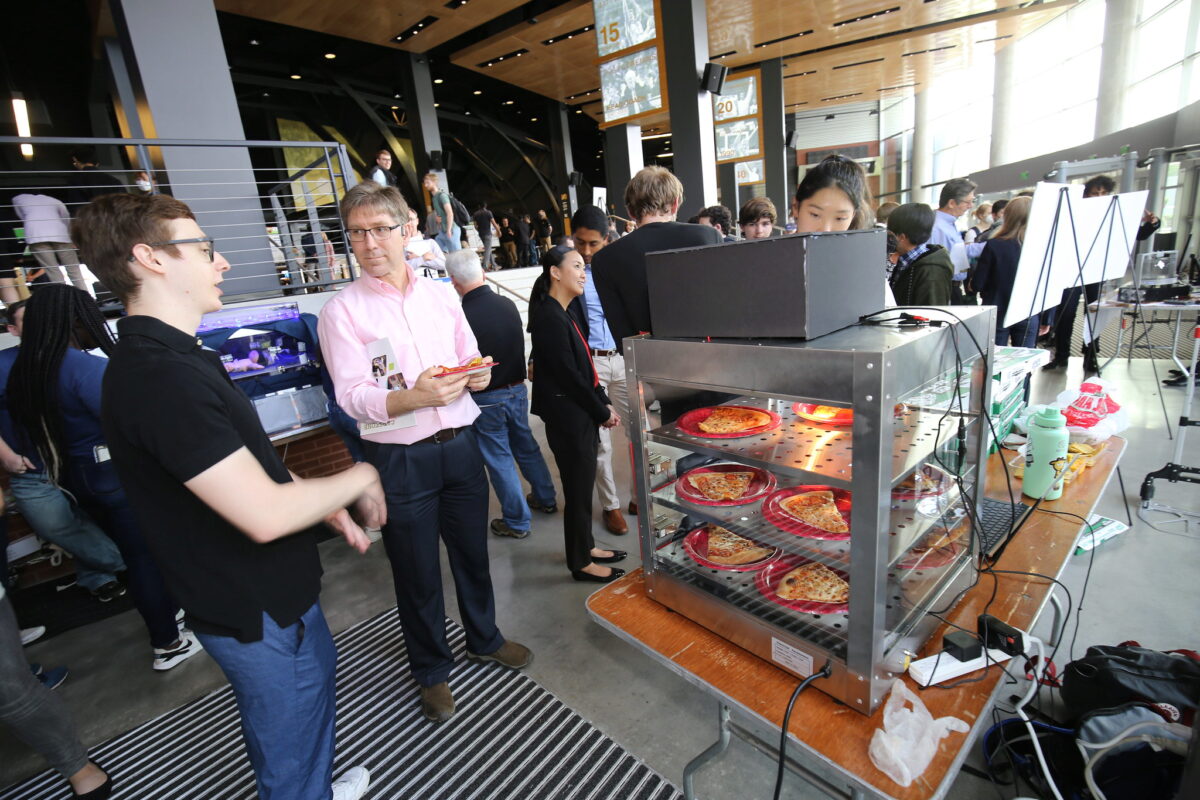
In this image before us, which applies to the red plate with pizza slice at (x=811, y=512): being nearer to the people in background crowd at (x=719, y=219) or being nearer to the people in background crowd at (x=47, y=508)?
the people in background crowd at (x=47, y=508)

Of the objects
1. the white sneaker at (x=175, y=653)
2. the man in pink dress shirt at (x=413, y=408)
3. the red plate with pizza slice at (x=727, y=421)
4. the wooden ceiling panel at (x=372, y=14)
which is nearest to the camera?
the red plate with pizza slice at (x=727, y=421)

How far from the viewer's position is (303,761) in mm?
1499

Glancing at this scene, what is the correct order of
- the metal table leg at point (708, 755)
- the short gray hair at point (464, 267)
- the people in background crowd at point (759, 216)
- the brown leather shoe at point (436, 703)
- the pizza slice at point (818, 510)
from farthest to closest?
1. the people in background crowd at point (759, 216)
2. the short gray hair at point (464, 267)
3. the brown leather shoe at point (436, 703)
4. the metal table leg at point (708, 755)
5. the pizza slice at point (818, 510)

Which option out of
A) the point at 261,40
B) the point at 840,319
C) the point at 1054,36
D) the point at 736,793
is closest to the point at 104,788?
the point at 736,793

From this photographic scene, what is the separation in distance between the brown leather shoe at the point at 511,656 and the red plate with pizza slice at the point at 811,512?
166 centimetres

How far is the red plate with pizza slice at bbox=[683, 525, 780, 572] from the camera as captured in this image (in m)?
1.32

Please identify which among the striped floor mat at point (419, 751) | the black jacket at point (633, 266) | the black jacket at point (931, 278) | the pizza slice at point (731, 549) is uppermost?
the black jacket at point (633, 266)

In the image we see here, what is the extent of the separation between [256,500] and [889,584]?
1.37m

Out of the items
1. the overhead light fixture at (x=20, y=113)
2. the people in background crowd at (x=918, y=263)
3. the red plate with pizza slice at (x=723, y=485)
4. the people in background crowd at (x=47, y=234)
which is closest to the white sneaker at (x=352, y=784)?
the red plate with pizza slice at (x=723, y=485)

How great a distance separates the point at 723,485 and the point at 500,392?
2.23 metres

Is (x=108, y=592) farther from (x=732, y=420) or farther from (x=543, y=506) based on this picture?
(x=732, y=420)

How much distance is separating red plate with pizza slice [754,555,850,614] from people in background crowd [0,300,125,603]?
356 centimetres

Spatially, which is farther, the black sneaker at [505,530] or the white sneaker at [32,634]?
the black sneaker at [505,530]

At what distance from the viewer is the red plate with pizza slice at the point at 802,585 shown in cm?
119
